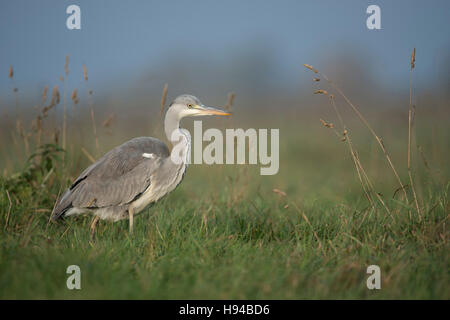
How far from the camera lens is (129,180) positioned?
4.87 metres

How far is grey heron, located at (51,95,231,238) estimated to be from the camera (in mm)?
4828

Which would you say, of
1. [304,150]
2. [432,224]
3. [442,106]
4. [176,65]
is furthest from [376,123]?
[176,65]

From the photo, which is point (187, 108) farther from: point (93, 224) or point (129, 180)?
point (93, 224)

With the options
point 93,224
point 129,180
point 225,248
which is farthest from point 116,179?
point 225,248

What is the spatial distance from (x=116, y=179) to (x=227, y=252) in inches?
69.0

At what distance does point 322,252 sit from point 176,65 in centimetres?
4733

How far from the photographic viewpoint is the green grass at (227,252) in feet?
10.5

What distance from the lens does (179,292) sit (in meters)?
3.14

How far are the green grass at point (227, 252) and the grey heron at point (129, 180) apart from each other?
0.20 metres

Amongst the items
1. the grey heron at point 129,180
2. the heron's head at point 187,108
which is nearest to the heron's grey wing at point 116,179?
the grey heron at point 129,180

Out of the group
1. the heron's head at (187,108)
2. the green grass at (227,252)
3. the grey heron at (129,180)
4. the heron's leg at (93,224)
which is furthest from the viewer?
the heron's head at (187,108)

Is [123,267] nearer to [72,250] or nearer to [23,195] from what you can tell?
[72,250]

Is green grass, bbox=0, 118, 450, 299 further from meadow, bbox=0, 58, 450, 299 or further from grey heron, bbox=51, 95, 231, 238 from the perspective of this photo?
grey heron, bbox=51, 95, 231, 238

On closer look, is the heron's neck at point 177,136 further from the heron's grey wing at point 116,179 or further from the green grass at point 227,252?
the green grass at point 227,252
